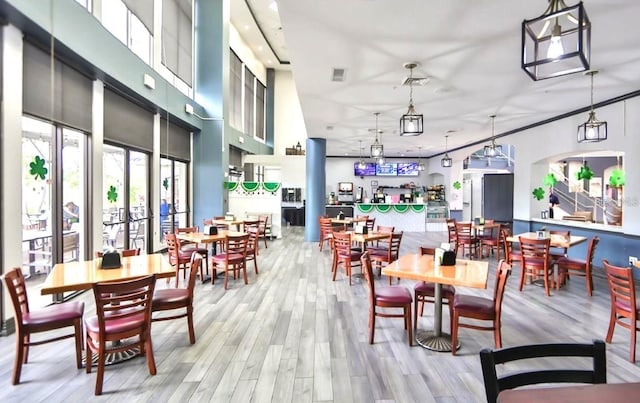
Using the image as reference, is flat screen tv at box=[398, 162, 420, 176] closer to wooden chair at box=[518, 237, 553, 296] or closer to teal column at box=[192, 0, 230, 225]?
teal column at box=[192, 0, 230, 225]

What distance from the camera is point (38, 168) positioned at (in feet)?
12.8

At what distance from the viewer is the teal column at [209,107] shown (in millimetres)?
9508

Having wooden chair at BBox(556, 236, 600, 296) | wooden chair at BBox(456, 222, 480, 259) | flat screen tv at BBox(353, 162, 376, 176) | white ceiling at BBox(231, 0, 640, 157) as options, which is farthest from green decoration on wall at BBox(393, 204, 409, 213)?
wooden chair at BBox(556, 236, 600, 296)

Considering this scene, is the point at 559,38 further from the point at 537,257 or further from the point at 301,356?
the point at 537,257

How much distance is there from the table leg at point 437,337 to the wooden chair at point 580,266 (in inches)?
118

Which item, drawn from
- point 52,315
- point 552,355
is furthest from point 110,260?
point 552,355

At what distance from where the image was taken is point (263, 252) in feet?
27.1

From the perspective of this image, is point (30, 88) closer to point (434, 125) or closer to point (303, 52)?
point (303, 52)

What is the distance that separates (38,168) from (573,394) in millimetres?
5204

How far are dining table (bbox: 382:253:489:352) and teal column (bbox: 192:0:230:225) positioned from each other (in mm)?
7188

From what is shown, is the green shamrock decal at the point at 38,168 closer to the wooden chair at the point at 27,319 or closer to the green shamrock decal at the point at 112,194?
the wooden chair at the point at 27,319

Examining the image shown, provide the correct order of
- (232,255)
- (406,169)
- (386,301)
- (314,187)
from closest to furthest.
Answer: (386,301), (232,255), (314,187), (406,169)

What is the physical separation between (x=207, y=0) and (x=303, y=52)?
7.60 meters

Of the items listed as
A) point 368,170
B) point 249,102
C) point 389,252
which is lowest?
point 389,252
